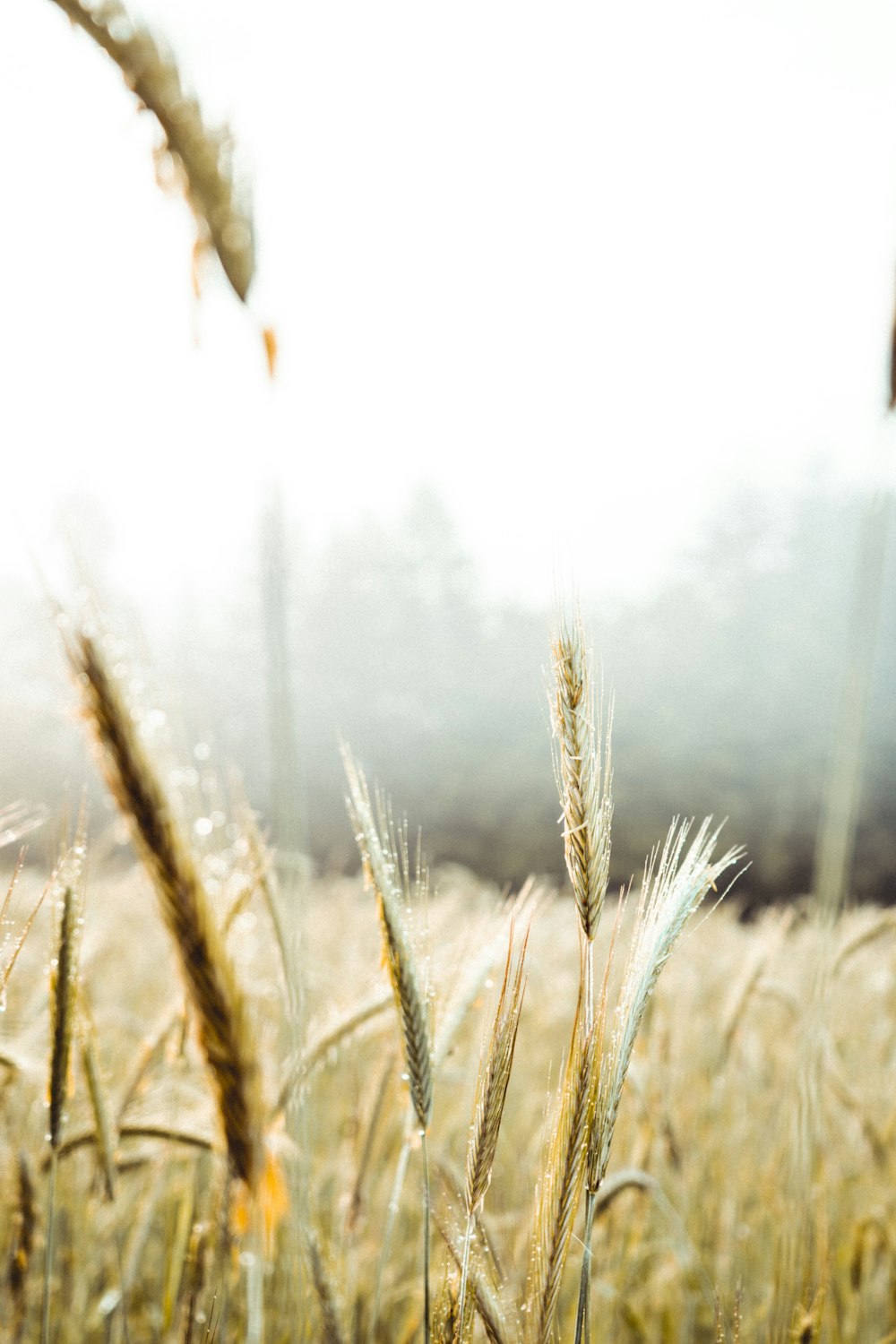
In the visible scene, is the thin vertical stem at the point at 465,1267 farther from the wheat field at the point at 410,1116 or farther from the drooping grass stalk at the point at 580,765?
the drooping grass stalk at the point at 580,765

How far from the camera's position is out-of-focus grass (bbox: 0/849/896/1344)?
0.94 metres

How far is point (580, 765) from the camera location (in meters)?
0.66

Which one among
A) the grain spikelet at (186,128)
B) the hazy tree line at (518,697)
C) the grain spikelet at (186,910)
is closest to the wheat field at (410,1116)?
the grain spikelet at (186,910)

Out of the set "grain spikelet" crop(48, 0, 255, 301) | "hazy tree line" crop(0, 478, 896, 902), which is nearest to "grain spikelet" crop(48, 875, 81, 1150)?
"grain spikelet" crop(48, 0, 255, 301)

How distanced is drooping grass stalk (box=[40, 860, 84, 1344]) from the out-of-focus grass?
0.31 ft

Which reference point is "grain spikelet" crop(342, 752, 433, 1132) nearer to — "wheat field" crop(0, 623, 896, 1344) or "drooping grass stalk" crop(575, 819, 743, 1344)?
"wheat field" crop(0, 623, 896, 1344)

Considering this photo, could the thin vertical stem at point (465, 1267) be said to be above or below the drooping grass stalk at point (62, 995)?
below

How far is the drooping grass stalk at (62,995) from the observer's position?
71cm

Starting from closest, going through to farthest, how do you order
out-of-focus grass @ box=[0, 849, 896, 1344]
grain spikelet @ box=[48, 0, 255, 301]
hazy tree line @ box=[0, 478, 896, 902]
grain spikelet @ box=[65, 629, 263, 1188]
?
grain spikelet @ box=[65, 629, 263, 1188], grain spikelet @ box=[48, 0, 255, 301], out-of-focus grass @ box=[0, 849, 896, 1344], hazy tree line @ box=[0, 478, 896, 902]

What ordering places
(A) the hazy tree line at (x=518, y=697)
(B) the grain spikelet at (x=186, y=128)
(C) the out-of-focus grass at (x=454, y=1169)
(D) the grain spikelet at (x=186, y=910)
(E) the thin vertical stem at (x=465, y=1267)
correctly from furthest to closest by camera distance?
(A) the hazy tree line at (x=518, y=697) → (C) the out-of-focus grass at (x=454, y=1169) → (B) the grain spikelet at (x=186, y=128) → (E) the thin vertical stem at (x=465, y=1267) → (D) the grain spikelet at (x=186, y=910)

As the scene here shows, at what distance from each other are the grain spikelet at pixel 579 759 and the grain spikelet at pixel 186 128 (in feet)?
1.33

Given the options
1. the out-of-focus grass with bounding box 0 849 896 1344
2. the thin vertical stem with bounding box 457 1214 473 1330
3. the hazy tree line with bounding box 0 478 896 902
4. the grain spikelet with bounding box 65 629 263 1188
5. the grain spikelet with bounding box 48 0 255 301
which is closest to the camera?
the grain spikelet with bounding box 65 629 263 1188

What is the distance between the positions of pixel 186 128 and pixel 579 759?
597 millimetres

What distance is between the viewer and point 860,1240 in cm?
160
